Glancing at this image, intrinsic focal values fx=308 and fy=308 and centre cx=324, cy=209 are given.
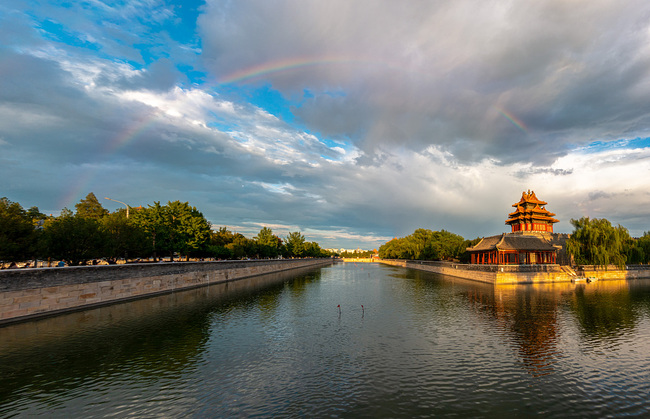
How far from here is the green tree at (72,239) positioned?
3700cm

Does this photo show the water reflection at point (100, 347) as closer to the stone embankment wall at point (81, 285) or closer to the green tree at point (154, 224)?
the stone embankment wall at point (81, 285)

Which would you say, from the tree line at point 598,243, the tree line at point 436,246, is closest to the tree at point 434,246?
the tree line at point 436,246

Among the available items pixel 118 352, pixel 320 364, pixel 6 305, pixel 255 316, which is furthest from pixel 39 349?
pixel 320 364

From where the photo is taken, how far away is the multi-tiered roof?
265 ft

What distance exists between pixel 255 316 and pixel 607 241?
67263 mm

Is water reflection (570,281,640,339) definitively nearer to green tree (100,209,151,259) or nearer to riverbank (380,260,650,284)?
riverbank (380,260,650,284)

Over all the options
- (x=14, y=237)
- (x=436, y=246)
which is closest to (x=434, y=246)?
(x=436, y=246)

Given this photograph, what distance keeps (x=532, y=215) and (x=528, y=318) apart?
6424cm

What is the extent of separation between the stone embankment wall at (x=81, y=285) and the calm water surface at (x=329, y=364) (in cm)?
171

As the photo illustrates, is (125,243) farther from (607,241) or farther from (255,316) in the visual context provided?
(607,241)

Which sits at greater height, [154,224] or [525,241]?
[154,224]

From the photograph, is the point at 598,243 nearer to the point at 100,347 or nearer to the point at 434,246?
the point at 434,246

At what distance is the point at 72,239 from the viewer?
38125 mm

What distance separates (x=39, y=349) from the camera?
19.0 m
